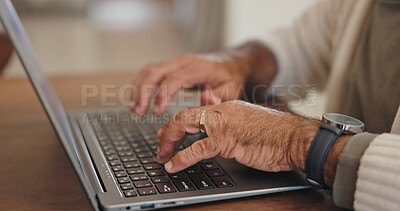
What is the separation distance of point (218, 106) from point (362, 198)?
252mm

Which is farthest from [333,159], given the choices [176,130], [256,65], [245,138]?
[256,65]

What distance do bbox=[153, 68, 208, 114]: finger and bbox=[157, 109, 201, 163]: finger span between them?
0.69 ft

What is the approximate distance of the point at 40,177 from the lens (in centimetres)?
61

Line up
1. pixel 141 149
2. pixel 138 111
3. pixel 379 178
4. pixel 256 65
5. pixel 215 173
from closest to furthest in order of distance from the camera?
pixel 379 178, pixel 215 173, pixel 141 149, pixel 138 111, pixel 256 65

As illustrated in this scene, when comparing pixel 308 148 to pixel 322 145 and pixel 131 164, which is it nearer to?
pixel 322 145

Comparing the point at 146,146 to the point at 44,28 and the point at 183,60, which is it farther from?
the point at 44,28

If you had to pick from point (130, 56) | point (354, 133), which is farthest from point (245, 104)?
point (130, 56)

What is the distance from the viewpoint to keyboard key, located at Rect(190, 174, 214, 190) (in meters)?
0.53

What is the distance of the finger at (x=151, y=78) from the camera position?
33.4 inches

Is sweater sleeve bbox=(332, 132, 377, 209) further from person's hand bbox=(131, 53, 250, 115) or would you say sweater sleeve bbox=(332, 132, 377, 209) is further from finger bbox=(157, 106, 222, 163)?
person's hand bbox=(131, 53, 250, 115)

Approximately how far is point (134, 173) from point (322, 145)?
263 mm

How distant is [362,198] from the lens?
48cm

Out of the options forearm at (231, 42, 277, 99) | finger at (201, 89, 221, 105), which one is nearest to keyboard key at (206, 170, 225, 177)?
finger at (201, 89, 221, 105)

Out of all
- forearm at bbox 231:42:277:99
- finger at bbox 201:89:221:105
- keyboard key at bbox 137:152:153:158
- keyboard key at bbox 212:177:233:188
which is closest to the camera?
keyboard key at bbox 212:177:233:188
